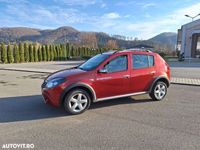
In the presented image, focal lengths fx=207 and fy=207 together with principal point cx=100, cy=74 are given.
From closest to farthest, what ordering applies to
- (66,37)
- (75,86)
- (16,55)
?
(75,86) < (16,55) < (66,37)

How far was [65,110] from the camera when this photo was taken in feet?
18.2

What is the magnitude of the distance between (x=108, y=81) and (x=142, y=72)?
1.26 m

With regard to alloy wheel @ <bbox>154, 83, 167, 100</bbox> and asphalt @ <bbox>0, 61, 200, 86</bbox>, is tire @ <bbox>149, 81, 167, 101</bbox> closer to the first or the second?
alloy wheel @ <bbox>154, 83, 167, 100</bbox>

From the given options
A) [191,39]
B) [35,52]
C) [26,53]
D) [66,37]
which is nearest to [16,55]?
[26,53]

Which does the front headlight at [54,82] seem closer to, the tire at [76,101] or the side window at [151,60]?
the tire at [76,101]

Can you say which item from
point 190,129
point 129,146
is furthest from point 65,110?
point 190,129

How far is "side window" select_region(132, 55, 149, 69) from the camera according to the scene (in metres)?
6.38

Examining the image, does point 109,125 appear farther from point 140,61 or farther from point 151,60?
point 151,60

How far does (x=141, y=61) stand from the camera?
258 inches

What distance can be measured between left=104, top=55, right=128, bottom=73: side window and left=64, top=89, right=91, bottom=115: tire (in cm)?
101

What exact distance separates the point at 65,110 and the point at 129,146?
7.74 feet

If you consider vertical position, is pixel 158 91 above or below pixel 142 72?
below

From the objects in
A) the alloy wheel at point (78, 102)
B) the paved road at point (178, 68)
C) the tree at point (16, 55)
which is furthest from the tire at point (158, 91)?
the tree at point (16, 55)

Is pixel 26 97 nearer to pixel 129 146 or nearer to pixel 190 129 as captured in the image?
pixel 129 146
